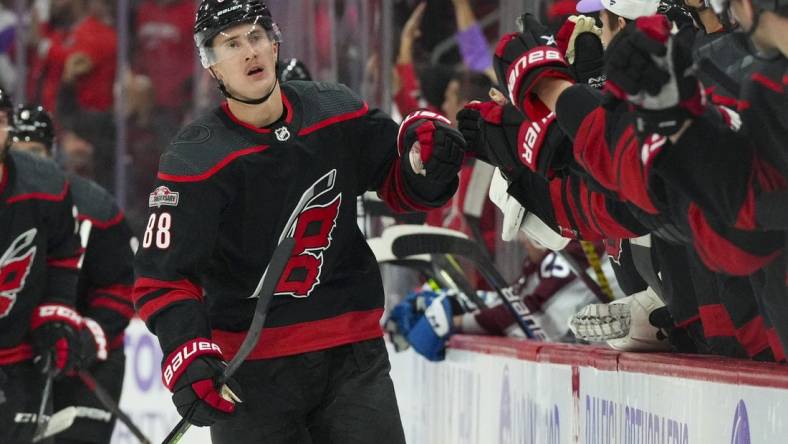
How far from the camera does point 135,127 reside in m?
7.84

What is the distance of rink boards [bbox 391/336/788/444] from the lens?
1.98 meters

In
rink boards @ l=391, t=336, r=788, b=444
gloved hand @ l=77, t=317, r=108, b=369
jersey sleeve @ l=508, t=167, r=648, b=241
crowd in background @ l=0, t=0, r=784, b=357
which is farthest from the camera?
crowd in background @ l=0, t=0, r=784, b=357

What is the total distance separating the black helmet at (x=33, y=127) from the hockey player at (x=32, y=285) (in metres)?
0.83

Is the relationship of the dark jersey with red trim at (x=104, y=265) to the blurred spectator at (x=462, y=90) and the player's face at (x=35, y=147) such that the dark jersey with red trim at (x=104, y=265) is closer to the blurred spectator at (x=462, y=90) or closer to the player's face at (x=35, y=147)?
the player's face at (x=35, y=147)

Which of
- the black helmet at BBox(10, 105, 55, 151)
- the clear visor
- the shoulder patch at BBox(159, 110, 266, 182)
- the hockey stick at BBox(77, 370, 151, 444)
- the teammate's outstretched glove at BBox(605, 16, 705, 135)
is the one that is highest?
the teammate's outstretched glove at BBox(605, 16, 705, 135)

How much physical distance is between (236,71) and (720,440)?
1258 millimetres

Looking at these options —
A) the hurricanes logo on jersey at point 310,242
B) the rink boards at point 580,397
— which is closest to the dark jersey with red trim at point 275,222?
the hurricanes logo on jersey at point 310,242

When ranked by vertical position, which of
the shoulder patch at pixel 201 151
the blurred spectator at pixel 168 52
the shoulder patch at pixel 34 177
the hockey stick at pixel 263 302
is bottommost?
the blurred spectator at pixel 168 52

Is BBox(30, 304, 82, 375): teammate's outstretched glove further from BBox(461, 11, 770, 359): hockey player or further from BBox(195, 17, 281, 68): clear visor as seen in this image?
BBox(461, 11, 770, 359): hockey player

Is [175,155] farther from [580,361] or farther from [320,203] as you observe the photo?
[580,361]

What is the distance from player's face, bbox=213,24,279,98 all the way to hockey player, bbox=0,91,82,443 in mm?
1034

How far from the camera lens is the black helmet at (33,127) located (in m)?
4.75

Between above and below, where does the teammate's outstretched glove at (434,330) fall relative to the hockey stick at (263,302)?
below

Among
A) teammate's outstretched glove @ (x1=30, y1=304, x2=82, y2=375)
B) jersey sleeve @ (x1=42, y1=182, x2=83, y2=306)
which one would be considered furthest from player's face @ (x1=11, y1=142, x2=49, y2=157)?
teammate's outstretched glove @ (x1=30, y1=304, x2=82, y2=375)
